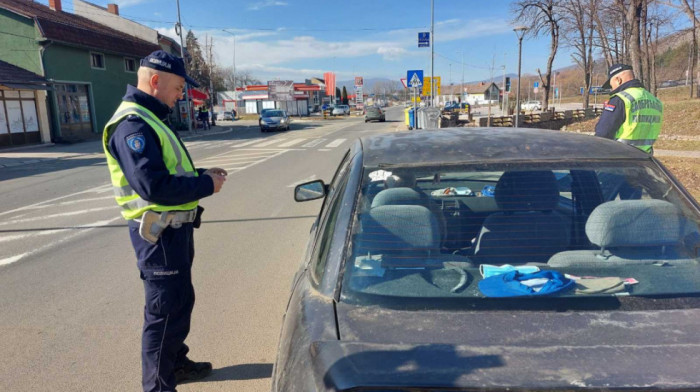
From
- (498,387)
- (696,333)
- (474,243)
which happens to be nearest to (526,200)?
(474,243)

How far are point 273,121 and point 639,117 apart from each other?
1056 inches

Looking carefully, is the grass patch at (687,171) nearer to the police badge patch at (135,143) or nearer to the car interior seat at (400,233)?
the car interior seat at (400,233)

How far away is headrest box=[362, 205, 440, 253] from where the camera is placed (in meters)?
2.05

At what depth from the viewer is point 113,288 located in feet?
15.4

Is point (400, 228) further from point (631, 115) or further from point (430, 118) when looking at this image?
point (430, 118)

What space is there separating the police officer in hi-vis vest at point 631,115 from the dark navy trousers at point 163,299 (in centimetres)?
445

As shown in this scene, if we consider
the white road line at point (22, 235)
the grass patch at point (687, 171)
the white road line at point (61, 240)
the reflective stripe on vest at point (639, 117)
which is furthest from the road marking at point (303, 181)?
the grass patch at point (687, 171)

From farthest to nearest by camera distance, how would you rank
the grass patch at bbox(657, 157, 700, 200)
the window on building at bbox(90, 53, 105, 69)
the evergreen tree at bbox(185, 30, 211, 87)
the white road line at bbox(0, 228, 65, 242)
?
the evergreen tree at bbox(185, 30, 211, 87) < the window on building at bbox(90, 53, 105, 69) < the grass patch at bbox(657, 157, 700, 200) < the white road line at bbox(0, 228, 65, 242)

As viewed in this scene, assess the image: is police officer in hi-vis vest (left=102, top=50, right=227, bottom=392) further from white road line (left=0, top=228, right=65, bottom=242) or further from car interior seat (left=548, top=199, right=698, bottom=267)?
white road line (left=0, top=228, right=65, bottom=242)

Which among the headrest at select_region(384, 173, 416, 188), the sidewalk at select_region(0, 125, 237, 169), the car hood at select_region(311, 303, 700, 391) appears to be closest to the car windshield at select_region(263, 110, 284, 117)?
the sidewalk at select_region(0, 125, 237, 169)

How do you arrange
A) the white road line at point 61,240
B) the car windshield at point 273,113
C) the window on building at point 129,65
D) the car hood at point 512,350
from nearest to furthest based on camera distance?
1. the car hood at point 512,350
2. the white road line at point 61,240
3. the window on building at point 129,65
4. the car windshield at point 273,113

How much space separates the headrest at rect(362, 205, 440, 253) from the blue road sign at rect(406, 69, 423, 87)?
19.2 m

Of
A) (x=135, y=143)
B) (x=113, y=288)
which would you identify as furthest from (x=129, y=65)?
(x=135, y=143)

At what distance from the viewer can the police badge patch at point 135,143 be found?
8.09 feet
